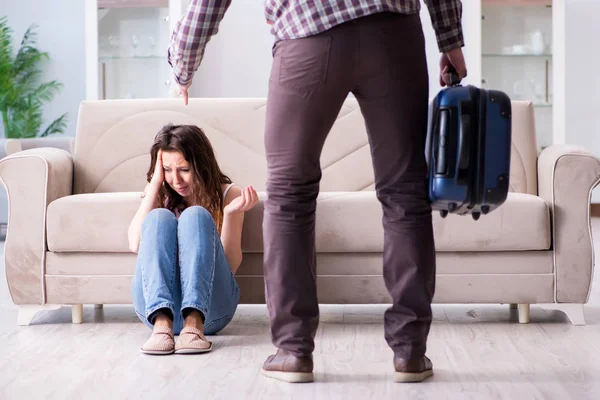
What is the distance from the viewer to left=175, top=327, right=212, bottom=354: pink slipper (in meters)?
2.07

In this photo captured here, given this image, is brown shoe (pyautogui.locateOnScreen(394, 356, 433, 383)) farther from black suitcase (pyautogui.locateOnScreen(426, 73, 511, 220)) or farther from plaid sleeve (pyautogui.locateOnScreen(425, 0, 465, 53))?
plaid sleeve (pyautogui.locateOnScreen(425, 0, 465, 53))

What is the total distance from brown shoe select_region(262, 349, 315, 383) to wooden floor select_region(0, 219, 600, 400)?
0.07 ft

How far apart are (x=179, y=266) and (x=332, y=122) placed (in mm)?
713

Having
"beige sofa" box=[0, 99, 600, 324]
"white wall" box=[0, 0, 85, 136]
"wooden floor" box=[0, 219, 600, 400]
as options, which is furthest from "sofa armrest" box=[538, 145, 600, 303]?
"white wall" box=[0, 0, 85, 136]

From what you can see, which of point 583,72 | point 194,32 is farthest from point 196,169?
point 583,72

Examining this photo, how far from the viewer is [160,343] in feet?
6.79

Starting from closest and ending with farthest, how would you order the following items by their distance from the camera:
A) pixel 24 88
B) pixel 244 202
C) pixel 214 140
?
pixel 244 202 → pixel 214 140 → pixel 24 88

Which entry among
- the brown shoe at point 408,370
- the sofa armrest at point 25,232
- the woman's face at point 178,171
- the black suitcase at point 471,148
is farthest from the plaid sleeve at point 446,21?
the sofa armrest at point 25,232

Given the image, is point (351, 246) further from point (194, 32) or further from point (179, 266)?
point (194, 32)

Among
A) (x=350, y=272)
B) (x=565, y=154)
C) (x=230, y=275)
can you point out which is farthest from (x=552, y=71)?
(x=230, y=275)

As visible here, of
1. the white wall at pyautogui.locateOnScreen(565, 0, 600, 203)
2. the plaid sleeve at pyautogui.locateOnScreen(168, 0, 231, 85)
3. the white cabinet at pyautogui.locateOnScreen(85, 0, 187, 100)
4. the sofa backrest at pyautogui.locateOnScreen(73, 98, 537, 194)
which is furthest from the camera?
the white wall at pyautogui.locateOnScreen(565, 0, 600, 203)

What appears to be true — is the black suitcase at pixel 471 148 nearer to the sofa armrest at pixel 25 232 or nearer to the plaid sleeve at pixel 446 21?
the plaid sleeve at pixel 446 21

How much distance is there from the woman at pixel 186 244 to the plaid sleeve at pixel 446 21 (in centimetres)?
77

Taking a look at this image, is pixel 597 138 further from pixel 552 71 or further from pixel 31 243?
pixel 31 243
